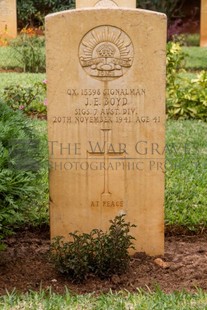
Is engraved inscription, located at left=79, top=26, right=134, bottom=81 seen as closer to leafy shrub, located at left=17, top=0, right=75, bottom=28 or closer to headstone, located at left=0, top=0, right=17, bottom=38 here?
headstone, located at left=0, top=0, right=17, bottom=38

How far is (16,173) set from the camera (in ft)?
14.5

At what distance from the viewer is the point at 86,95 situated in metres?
4.87

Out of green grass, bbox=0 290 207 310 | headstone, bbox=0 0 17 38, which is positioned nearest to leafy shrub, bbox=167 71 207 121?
green grass, bbox=0 290 207 310

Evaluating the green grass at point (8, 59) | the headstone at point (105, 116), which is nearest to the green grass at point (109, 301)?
the headstone at point (105, 116)

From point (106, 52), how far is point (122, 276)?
4.70ft

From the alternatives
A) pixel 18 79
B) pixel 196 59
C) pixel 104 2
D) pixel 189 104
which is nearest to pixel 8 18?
pixel 196 59

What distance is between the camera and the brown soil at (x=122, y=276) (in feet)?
15.1

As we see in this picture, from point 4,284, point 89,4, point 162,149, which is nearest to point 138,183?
point 162,149

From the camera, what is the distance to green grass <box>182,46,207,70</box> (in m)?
16.2

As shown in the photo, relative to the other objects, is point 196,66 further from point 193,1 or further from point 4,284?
point 4,284

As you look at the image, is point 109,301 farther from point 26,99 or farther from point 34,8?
point 34,8

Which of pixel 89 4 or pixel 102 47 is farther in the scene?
pixel 89 4

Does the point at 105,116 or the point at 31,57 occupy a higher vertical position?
the point at 31,57

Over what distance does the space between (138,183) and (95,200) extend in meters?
0.31
